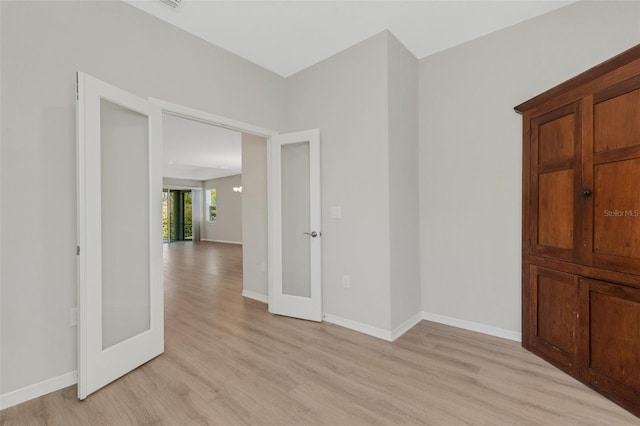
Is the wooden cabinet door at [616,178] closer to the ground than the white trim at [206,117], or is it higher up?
closer to the ground

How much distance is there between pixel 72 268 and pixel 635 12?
15.2 ft

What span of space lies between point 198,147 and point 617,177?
7.44 m

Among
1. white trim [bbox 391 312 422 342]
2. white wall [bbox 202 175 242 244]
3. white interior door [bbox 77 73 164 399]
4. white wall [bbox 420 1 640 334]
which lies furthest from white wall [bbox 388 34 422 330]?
white wall [bbox 202 175 242 244]

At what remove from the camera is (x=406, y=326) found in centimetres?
297

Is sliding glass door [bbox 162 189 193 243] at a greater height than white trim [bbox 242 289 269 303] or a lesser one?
greater

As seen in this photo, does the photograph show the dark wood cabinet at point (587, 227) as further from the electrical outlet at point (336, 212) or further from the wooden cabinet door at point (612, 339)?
the electrical outlet at point (336, 212)

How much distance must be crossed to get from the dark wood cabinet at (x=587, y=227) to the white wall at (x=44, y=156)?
3.45 meters

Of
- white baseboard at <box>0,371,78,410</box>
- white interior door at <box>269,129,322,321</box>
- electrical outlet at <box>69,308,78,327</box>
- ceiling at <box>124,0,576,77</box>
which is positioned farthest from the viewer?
white interior door at <box>269,129,322,321</box>

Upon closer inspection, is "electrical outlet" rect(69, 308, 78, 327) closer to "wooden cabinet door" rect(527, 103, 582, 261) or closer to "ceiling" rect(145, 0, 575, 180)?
"ceiling" rect(145, 0, 575, 180)

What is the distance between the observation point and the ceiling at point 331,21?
242 centimetres

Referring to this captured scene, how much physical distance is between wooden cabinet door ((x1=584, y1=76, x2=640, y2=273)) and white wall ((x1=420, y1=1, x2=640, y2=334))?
71 centimetres

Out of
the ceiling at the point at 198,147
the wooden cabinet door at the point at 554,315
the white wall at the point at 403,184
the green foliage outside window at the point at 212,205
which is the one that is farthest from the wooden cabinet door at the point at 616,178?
the green foliage outside window at the point at 212,205

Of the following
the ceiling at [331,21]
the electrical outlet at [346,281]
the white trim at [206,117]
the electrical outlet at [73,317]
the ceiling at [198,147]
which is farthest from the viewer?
the ceiling at [198,147]

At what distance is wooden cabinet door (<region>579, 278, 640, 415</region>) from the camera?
1713mm
